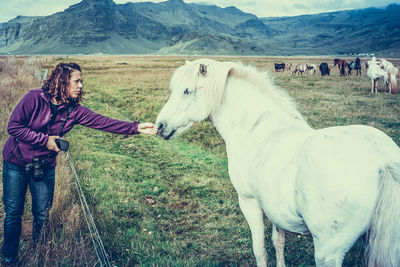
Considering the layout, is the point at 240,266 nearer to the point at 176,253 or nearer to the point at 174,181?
the point at 176,253

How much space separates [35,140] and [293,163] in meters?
2.51

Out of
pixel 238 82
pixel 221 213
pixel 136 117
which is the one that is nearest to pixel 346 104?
pixel 136 117

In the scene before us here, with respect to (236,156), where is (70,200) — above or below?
below

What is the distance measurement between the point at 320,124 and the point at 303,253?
6.82 metres

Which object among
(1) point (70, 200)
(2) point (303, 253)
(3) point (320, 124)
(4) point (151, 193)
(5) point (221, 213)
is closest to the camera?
(2) point (303, 253)

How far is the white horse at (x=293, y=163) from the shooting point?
5.71 feet

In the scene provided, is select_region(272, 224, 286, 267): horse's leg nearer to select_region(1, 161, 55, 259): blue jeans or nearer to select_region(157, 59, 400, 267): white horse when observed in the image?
select_region(157, 59, 400, 267): white horse

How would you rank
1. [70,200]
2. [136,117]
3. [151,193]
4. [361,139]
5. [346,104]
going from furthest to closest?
[346,104] → [136,117] → [151,193] → [70,200] → [361,139]

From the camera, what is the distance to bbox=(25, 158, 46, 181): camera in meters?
2.87

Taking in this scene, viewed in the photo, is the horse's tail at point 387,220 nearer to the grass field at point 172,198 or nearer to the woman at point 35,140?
the grass field at point 172,198

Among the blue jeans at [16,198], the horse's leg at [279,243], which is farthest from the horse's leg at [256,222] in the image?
the blue jeans at [16,198]

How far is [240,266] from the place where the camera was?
342cm

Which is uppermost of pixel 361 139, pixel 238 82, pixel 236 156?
pixel 238 82

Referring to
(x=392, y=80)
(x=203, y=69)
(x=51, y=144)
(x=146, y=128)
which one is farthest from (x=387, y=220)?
(x=392, y=80)
